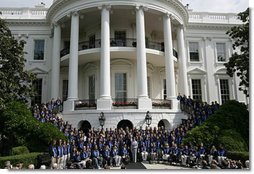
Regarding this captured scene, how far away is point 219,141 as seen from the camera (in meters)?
14.0

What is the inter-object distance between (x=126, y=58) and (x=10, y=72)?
28.4 ft

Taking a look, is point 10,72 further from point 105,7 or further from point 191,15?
point 191,15

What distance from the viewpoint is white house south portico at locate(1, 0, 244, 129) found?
18.4 m

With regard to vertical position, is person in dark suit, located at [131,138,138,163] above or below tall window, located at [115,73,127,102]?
below

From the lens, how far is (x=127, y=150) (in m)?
13.5

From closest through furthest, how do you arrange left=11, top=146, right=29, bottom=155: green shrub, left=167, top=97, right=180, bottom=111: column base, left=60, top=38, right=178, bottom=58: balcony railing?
left=11, top=146, right=29, bottom=155: green shrub
left=167, top=97, right=180, bottom=111: column base
left=60, top=38, right=178, bottom=58: balcony railing

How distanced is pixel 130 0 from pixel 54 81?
853 centimetres

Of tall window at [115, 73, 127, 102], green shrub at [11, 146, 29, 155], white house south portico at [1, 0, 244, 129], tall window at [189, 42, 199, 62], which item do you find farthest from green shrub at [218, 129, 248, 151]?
tall window at [189, 42, 199, 62]

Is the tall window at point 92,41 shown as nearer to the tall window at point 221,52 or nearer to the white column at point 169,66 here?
the white column at point 169,66

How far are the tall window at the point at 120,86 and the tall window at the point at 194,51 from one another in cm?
780

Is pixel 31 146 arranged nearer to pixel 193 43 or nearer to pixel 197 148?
pixel 197 148

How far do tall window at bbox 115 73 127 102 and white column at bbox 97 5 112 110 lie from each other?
2957 millimetres

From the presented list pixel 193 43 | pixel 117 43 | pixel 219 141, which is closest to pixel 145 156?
pixel 219 141

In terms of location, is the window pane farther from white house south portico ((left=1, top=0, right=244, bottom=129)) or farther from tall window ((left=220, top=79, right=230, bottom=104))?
tall window ((left=220, top=79, right=230, bottom=104))
